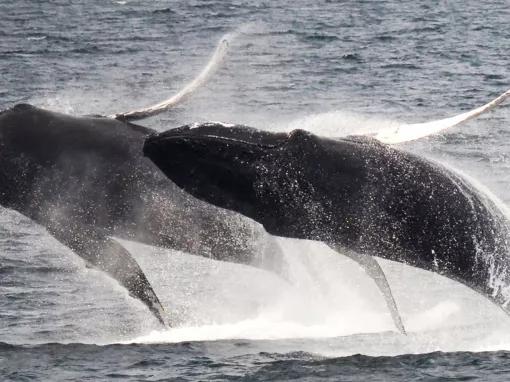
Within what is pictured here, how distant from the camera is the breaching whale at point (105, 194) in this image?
24875mm

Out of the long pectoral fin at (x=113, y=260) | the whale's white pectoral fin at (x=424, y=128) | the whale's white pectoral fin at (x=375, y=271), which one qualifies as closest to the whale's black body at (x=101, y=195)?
the long pectoral fin at (x=113, y=260)

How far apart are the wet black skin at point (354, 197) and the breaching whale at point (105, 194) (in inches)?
130

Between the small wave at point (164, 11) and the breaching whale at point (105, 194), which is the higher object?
the small wave at point (164, 11)

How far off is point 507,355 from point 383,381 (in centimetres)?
234

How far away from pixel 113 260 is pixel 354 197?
16.2ft

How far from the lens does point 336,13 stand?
269ft

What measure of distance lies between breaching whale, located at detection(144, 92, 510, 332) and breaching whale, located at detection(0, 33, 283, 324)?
10.7ft

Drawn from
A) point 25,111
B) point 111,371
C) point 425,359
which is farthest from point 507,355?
point 25,111

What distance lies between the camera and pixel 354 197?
21891 mm

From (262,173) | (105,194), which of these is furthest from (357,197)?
(105,194)

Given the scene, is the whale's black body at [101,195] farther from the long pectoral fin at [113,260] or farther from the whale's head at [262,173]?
the whale's head at [262,173]

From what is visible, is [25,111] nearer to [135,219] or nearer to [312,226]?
[135,219]

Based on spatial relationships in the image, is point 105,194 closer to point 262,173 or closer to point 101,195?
point 101,195

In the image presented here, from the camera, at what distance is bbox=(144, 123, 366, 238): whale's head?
21250 millimetres
